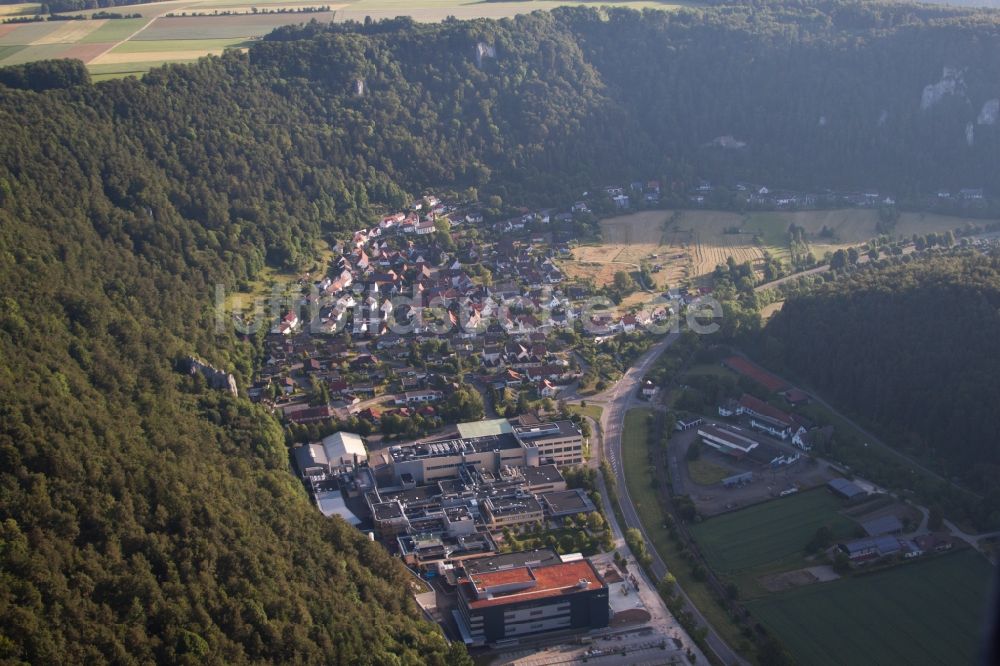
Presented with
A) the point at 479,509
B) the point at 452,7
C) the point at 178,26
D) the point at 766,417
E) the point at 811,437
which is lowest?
the point at 811,437

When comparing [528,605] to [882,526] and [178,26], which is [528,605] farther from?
[178,26]

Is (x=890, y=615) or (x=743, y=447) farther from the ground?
(x=743, y=447)

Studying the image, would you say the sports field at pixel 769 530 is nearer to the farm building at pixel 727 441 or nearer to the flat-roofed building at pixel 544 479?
the farm building at pixel 727 441

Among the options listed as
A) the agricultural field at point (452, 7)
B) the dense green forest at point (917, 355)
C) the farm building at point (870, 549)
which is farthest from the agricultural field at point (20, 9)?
the farm building at point (870, 549)

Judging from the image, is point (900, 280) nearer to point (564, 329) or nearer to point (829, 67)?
point (564, 329)

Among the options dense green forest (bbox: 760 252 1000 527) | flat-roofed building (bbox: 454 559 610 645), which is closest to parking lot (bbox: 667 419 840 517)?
dense green forest (bbox: 760 252 1000 527)

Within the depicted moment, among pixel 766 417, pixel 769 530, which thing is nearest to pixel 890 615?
pixel 769 530

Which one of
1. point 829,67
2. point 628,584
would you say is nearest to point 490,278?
point 628,584

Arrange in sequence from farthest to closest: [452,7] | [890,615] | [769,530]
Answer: [452,7] → [769,530] → [890,615]
